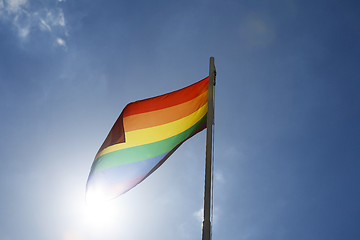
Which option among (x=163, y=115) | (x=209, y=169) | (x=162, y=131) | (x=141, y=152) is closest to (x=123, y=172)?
(x=141, y=152)

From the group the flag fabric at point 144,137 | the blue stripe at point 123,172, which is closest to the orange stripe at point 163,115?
the flag fabric at point 144,137

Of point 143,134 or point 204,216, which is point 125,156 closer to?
point 143,134

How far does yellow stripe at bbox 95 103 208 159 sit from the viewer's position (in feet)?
28.9

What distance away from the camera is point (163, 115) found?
8.98 meters

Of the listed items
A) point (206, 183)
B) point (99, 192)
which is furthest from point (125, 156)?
point (206, 183)

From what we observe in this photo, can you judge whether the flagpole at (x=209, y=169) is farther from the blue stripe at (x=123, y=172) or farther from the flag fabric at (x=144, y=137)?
the blue stripe at (x=123, y=172)

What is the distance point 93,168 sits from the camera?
8609mm

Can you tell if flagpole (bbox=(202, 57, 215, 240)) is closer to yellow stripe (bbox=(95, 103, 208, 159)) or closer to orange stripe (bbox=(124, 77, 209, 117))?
orange stripe (bbox=(124, 77, 209, 117))

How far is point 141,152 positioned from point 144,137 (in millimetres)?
409

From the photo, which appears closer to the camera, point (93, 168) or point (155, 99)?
point (93, 168)

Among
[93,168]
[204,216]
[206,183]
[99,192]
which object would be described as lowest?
[204,216]

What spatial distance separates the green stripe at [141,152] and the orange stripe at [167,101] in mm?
721

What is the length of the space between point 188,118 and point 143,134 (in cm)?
123

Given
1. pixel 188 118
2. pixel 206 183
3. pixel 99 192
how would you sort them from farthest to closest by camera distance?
pixel 188 118 < pixel 99 192 < pixel 206 183
